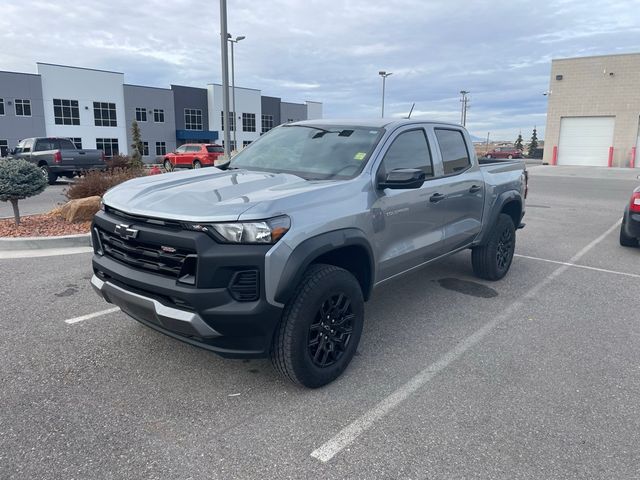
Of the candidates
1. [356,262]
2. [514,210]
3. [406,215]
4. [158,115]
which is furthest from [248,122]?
[356,262]

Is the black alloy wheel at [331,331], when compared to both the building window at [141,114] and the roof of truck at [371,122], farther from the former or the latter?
the building window at [141,114]

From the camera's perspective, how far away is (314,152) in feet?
13.7

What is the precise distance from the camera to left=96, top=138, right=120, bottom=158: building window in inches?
1858

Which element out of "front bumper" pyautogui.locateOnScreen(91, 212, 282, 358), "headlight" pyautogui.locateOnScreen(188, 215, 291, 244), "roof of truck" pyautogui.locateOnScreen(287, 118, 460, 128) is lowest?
"front bumper" pyautogui.locateOnScreen(91, 212, 282, 358)

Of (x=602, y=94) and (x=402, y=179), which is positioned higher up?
(x=602, y=94)

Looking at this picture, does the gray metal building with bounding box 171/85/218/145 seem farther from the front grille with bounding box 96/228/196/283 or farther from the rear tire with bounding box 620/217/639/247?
the front grille with bounding box 96/228/196/283

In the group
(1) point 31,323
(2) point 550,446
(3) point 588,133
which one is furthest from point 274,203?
(3) point 588,133

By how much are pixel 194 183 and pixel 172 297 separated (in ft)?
3.57

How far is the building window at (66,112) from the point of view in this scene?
A: 44.0 metres

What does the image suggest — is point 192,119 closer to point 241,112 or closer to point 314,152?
point 241,112

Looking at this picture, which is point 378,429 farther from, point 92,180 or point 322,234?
point 92,180

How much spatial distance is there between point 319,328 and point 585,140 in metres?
39.6

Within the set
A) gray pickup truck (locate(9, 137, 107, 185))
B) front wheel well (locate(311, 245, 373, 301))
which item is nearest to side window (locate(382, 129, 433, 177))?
front wheel well (locate(311, 245, 373, 301))

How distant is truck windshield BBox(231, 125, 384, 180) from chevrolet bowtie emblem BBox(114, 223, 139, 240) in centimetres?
134
